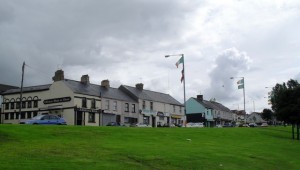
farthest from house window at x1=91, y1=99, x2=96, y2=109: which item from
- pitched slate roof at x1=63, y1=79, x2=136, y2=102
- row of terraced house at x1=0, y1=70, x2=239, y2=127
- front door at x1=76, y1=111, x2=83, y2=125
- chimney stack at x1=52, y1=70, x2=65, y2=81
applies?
chimney stack at x1=52, y1=70, x2=65, y2=81

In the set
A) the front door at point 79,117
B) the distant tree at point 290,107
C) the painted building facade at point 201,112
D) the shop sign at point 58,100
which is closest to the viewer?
the distant tree at point 290,107

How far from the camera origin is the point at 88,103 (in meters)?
78.7

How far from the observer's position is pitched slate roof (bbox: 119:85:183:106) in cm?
9551

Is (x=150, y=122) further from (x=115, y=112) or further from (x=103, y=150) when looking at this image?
(x=103, y=150)

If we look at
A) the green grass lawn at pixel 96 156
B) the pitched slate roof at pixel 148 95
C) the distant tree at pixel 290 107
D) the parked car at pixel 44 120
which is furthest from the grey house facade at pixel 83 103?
the green grass lawn at pixel 96 156

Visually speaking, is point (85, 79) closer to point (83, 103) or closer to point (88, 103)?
point (88, 103)

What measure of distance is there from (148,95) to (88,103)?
24.2 meters

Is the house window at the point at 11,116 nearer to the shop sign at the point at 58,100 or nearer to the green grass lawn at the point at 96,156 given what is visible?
the shop sign at the point at 58,100

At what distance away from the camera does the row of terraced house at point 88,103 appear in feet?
253

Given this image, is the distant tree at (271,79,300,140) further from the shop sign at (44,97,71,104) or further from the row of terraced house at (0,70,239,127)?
the shop sign at (44,97,71,104)

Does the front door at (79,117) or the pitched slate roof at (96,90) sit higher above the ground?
the pitched slate roof at (96,90)

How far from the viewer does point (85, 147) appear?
86.6ft

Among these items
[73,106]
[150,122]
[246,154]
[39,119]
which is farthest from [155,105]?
[246,154]

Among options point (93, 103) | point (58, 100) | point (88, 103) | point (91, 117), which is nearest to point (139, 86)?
point (93, 103)
